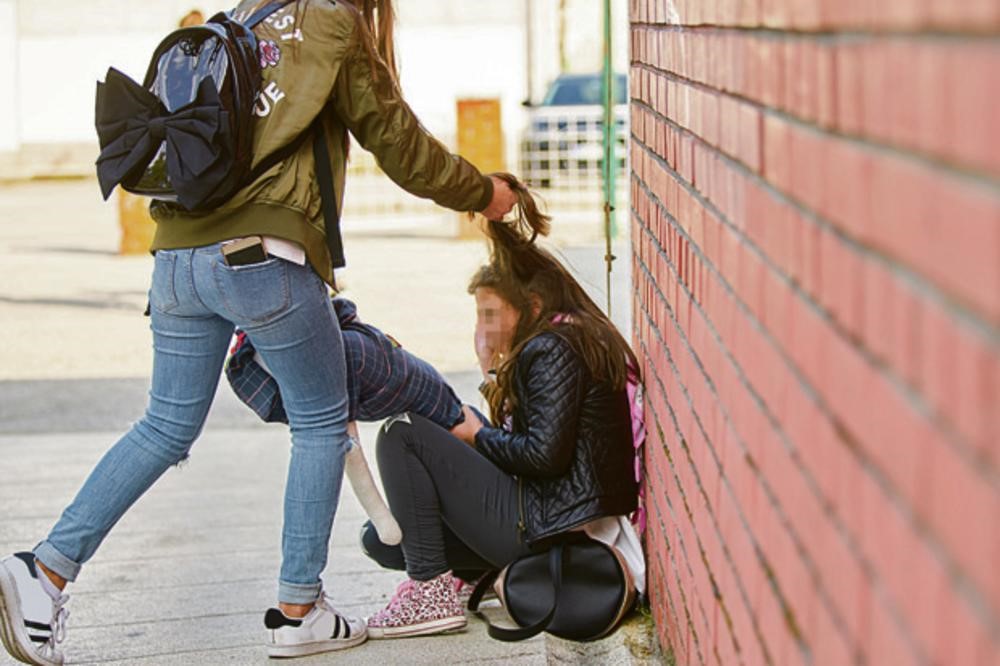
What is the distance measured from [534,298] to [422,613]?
33.2 inches

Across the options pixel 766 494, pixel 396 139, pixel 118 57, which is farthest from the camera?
pixel 118 57

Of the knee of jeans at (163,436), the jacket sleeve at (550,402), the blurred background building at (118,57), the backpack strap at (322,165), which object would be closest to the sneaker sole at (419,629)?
the jacket sleeve at (550,402)

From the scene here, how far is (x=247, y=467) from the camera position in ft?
22.0

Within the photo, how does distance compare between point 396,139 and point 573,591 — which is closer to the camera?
point 396,139

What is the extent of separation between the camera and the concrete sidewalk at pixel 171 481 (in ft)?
13.6

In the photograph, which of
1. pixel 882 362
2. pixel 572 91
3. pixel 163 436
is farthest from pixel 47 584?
pixel 572 91

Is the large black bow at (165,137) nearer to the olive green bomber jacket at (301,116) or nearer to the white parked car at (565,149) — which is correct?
the olive green bomber jacket at (301,116)

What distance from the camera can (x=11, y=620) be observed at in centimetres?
364

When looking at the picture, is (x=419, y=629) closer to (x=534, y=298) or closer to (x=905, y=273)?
(x=534, y=298)

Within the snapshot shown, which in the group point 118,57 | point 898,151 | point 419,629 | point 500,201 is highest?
point 118,57

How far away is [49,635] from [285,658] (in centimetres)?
57

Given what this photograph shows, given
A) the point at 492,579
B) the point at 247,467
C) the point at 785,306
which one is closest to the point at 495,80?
the point at 247,467

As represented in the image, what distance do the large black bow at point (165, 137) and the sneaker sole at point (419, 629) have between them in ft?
4.05

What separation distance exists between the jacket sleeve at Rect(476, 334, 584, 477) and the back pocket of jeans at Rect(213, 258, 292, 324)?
2.14 feet
